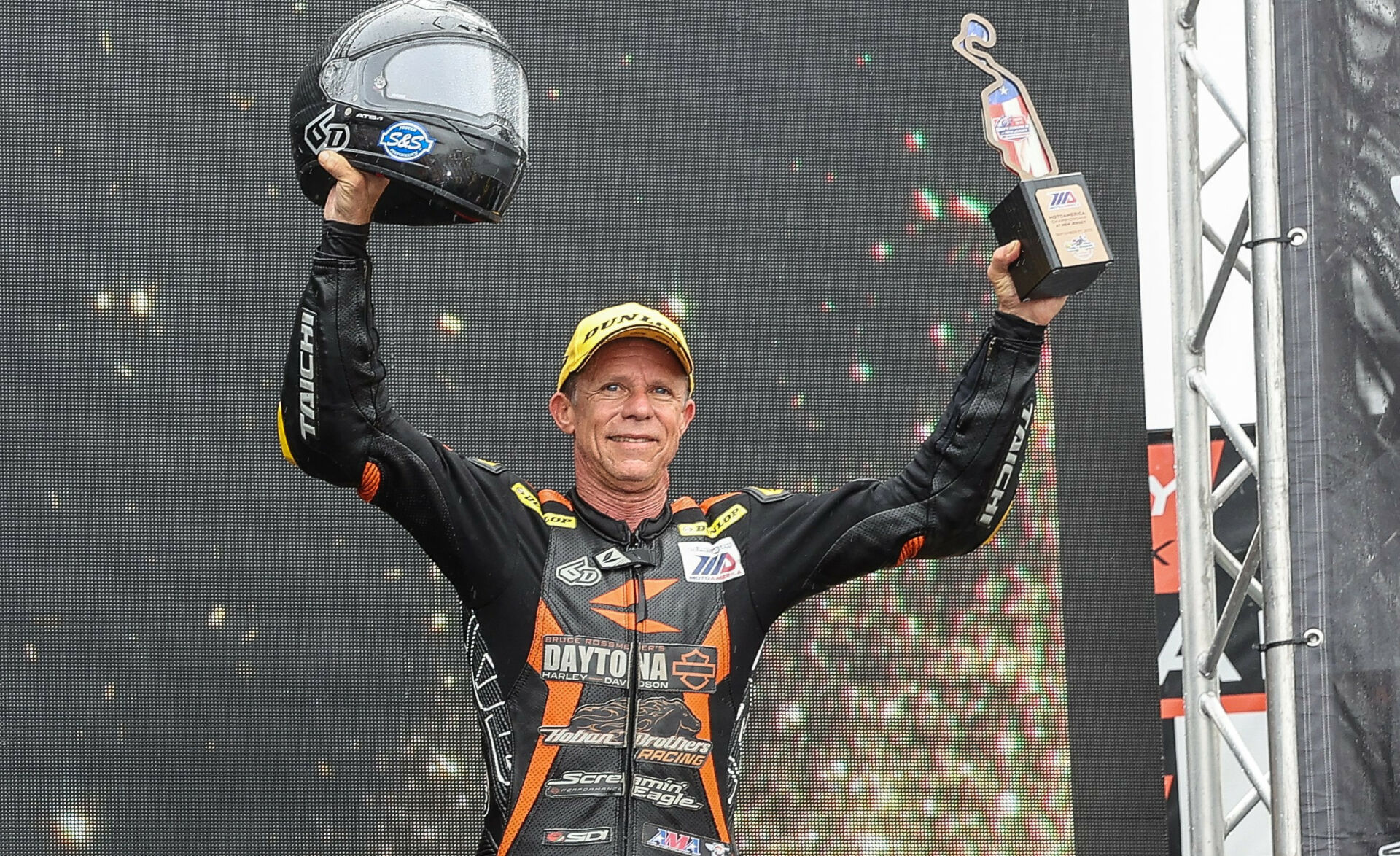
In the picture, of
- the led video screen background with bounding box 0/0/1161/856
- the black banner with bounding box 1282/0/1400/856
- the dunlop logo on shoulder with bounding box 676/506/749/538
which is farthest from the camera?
the led video screen background with bounding box 0/0/1161/856

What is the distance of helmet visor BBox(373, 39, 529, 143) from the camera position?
2.38 metres

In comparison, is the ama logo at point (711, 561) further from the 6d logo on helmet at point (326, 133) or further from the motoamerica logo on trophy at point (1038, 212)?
the 6d logo on helmet at point (326, 133)

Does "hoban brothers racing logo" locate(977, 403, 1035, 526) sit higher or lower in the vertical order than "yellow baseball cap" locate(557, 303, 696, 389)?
lower

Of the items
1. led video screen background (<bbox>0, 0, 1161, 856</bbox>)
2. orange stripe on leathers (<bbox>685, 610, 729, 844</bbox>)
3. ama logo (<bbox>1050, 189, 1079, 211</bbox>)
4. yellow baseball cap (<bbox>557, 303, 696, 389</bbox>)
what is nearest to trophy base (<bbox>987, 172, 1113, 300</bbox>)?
ama logo (<bbox>1050, 189, 1079, 211</bbox>)

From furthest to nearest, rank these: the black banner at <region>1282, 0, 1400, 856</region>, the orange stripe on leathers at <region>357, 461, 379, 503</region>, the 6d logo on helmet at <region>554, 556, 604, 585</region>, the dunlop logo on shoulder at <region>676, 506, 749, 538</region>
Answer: the dunlop logo on shoulder at <region>676, 506, 749, 538</region> < the 6d logo on helmet at <region>554, 556, 604, 585</region> < the orange stripe on leathers at <region>357, 461, 379, 503</region> < the black banner at <region>1282, 0, 1400, 856</region>

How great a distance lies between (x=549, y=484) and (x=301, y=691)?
2.18ft

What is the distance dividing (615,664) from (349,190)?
0.82 metres

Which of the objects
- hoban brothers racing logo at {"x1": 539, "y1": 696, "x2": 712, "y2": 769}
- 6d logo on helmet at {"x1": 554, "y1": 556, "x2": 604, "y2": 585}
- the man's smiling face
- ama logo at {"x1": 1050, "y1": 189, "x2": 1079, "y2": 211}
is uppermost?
ama logo at {"x1": 1050, "y1": 189, "x2": 1079, "y2": 211}

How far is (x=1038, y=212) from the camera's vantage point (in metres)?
2.40

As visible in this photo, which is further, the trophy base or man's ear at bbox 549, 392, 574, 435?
man's ear at bbox 549, 392, 574, 435

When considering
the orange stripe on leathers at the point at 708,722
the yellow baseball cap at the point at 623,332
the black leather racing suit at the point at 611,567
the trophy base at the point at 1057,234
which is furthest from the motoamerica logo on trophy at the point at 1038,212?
the orange stripe on leathers at the point at 708,722

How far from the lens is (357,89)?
7.81 feet

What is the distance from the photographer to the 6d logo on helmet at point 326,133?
92.7 inches

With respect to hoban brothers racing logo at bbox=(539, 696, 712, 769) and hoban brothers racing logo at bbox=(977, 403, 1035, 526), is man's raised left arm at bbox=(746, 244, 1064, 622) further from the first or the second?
hoban brothers racing logo at bbox=(539, 696, 712, 769)
